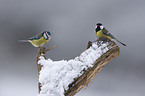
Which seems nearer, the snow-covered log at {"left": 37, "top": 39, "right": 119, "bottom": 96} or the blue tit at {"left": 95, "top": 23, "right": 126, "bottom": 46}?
the snow-covered log at {"left": 37, "top": 39, "right": 119, "bottom": 96}

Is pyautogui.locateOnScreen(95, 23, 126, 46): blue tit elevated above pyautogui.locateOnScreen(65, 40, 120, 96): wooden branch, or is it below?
above

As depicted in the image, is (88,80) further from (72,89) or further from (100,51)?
(100,51)

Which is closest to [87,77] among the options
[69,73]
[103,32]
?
[69,73]

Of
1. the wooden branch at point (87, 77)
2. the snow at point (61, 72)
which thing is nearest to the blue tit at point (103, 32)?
the wooden branch at point (87, 77)

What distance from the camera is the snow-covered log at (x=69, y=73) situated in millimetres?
1251

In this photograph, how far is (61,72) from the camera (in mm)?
1288

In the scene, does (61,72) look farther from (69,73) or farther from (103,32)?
(103,32)

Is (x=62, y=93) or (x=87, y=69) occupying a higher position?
(x=87, y=69)

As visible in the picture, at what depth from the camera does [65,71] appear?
1.29 meters

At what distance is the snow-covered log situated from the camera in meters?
1.25

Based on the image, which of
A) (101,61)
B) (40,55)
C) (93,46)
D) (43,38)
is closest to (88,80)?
(101,61)

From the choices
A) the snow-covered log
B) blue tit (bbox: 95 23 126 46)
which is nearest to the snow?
the snow-covered log

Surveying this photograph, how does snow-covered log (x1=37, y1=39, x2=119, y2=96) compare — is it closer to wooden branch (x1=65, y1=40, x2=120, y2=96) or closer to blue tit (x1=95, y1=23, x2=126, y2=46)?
wooden branch (x1=65, y1=40, x2=120, y2=96)

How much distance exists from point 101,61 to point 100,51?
3.3 inches
